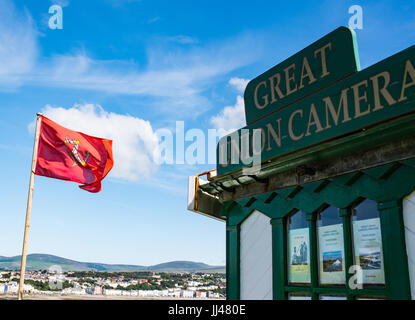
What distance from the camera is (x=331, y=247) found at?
865cm

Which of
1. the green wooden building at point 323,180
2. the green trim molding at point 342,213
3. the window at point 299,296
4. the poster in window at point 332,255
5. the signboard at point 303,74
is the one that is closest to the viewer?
the green trim molding at point 342,213

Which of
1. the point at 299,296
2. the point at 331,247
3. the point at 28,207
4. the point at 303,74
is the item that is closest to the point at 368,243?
the point at 331,247

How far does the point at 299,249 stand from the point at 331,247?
96 centimetres

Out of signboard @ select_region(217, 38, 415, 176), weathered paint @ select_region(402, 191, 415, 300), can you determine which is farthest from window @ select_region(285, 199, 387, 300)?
signboard @ select_region(217, 38, 415, 176)

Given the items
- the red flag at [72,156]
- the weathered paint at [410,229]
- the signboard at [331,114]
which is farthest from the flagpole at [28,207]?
the weathered paint at [410,229]

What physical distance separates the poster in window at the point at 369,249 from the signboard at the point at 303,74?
353cm

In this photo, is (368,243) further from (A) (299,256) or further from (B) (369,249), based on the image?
(A) (299,256)

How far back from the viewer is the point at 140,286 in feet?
287

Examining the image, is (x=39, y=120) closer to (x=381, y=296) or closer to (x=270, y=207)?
(x=270, y=207)

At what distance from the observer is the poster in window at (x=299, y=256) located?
9.14m

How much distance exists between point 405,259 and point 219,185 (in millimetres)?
6090

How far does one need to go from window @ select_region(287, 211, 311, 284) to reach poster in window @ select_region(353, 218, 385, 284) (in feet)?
4.62

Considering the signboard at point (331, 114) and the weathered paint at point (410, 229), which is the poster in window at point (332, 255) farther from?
the signboard at point (331, 114)
